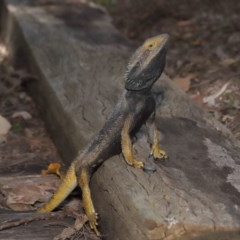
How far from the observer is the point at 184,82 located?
626 cm

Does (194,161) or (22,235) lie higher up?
(194,161)

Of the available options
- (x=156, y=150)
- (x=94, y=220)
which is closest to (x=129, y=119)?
(x=156, y=150)

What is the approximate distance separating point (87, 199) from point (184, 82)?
2511mm

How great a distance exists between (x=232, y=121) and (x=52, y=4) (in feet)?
11.1

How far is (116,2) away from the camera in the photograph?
30.7 feet

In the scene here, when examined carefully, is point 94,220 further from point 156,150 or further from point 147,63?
point 147,63

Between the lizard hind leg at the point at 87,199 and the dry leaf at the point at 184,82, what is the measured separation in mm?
2185

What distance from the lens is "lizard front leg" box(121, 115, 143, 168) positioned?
4.03m

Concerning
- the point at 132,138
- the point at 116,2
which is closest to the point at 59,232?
the point at 132,138

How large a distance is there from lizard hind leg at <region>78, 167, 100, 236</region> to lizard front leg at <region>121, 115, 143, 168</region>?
0.34 m

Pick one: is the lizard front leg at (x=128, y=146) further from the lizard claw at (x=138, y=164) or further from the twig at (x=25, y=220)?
the twig at (x=25, y=220)

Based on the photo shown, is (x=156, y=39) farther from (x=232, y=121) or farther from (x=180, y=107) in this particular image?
(x=232, y=121)

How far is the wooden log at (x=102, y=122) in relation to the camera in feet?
11.6

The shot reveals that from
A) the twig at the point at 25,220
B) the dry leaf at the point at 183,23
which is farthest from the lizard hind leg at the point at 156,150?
the dry leaf at the point at 183,23
